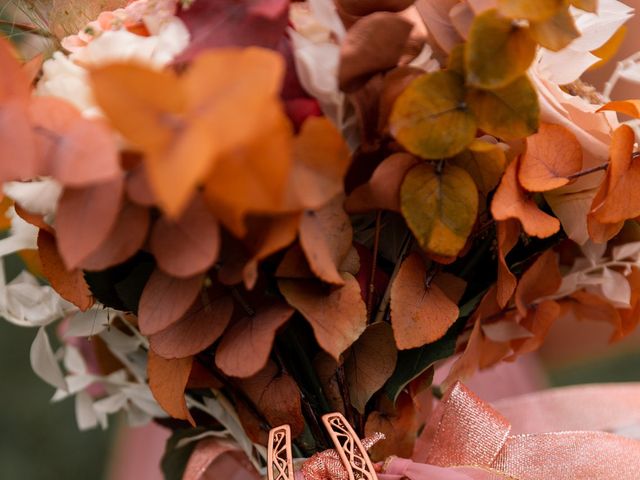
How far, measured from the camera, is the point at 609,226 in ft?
1.45

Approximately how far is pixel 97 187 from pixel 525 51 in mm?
195

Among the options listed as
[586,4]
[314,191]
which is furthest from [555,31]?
[314,191]

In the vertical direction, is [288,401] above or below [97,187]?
below

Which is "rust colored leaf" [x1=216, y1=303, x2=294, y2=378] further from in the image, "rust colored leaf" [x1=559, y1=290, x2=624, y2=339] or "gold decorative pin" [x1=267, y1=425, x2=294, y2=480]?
"rust colored leaf" [x1=559, y1=290, x2=624, y2=339]

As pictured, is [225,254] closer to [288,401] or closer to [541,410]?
[288,401]

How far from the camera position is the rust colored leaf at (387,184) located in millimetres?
384

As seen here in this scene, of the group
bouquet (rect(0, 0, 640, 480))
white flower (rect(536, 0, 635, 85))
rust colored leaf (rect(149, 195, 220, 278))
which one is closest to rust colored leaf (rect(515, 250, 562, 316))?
bouquet (rect(0, 0, 640, 480))

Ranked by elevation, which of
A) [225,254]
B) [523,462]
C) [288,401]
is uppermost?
[225,254]

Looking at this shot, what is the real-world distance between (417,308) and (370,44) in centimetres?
14

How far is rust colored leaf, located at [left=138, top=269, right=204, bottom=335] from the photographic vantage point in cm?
37

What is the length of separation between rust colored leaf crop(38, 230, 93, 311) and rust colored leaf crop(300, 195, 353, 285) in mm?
137

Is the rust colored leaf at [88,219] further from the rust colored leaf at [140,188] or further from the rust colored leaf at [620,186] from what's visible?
the rust colored leaf at [620,186]

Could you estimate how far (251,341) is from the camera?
392 millimetres

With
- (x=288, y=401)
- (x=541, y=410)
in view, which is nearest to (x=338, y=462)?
(x=288, y=401)
